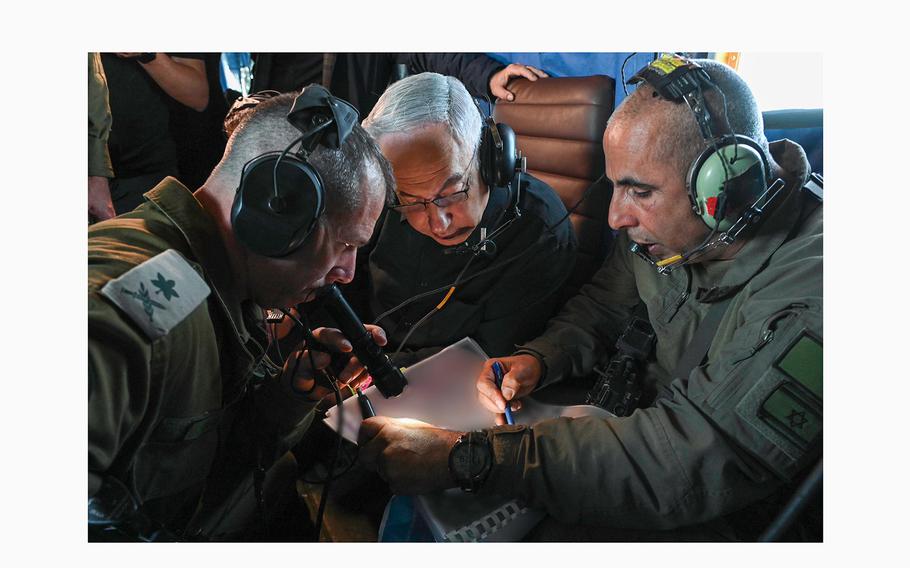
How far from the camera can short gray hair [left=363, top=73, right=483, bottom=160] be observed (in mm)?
1293

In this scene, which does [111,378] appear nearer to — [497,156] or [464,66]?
[497,156]

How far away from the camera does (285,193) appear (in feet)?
2.44

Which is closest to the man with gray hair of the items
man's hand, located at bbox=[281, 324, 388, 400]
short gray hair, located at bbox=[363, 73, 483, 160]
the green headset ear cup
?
short gray hair, located at bbox=[363, 73, 483, 160]

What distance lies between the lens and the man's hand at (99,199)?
0.95 m

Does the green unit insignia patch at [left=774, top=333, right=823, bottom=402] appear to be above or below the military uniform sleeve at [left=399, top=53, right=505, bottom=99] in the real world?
below

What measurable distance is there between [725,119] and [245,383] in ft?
3.09

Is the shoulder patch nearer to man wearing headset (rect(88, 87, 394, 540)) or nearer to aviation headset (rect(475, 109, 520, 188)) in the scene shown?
man wearing headset (rect(88, 87, 394, 540))

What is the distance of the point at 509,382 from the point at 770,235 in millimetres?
570

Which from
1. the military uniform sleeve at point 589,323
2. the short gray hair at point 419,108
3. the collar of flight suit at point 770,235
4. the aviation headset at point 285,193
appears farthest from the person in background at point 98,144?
the collar of flight suit at point 770,235

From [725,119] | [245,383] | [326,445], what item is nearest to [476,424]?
[326,445]

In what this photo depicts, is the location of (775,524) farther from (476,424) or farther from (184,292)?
(184,292)

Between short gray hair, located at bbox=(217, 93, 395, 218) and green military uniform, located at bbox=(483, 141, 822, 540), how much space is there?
1.58ft

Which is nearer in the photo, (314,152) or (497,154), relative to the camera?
(314,152)

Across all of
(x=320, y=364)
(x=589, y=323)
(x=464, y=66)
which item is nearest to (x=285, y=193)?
(x=320, y=364)
